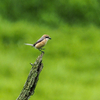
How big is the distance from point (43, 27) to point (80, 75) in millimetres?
4604

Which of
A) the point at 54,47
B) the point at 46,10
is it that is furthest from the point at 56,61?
the point at 46,10

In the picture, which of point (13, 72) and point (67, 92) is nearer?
point (67, 92)

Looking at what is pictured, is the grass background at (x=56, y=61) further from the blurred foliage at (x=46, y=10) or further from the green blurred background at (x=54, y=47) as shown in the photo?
the blurred foliage at (x=46, y=10)

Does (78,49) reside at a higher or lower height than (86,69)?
higher

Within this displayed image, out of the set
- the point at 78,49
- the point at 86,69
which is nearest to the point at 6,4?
the point at 78,49

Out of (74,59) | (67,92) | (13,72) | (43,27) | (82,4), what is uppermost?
(82,4)

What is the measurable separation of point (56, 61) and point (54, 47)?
116cm

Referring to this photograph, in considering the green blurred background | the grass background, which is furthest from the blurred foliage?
the grass background

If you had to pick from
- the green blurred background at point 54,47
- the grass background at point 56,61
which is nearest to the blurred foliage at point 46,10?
the green blurred background at point 54,47

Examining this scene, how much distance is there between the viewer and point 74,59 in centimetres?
1477

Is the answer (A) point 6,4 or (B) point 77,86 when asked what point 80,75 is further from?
(A) point 6,4

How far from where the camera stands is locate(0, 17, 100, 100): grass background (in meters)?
11.7

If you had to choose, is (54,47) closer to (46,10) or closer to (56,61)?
(56,61)

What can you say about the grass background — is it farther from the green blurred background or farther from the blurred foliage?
the blurred foliage
